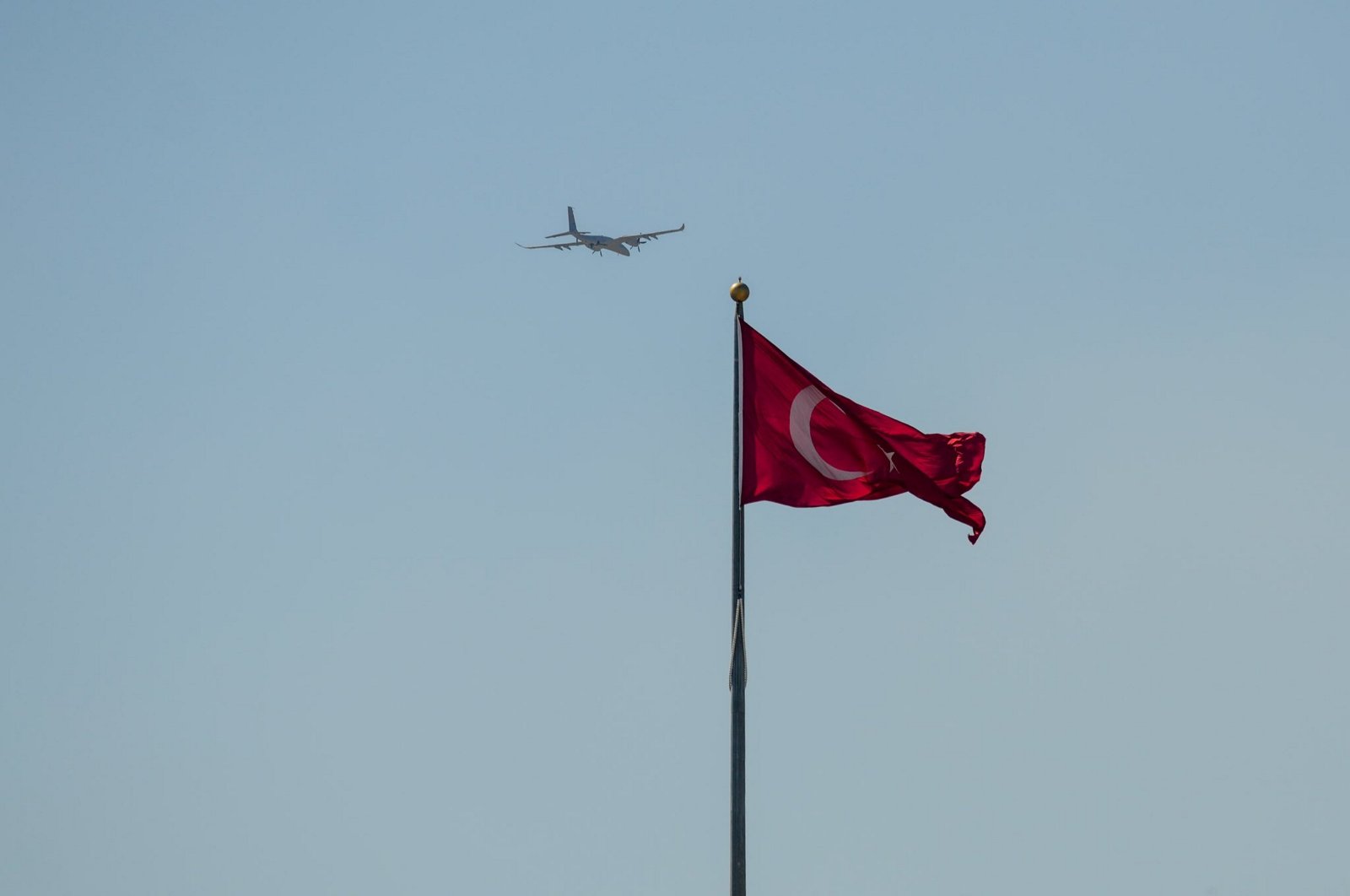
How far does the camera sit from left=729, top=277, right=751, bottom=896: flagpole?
2692cm

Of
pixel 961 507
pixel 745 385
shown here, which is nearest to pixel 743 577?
pixel 745 385

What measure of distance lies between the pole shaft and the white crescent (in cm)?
152

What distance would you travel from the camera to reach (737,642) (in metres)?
28.5

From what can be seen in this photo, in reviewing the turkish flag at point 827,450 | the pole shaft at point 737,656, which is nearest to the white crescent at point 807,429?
the turkish flag at point 827,450

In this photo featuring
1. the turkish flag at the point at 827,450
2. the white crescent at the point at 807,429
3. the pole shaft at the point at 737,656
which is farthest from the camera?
the white crescent at the point at 807,429

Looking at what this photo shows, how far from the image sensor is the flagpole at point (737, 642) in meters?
26.9

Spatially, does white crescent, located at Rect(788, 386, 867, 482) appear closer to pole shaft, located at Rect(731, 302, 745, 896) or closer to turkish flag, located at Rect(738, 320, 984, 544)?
turkish flag, located at Rect(738, 320, 984, 544)

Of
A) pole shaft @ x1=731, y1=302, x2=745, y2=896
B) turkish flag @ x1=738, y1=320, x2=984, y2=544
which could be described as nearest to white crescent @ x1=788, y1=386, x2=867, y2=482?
turkish flag @ x1=738, y1=320, x2=984, y2=544

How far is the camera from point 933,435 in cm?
3209

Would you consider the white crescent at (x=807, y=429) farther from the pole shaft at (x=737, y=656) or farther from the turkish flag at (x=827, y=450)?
the pole shaft at (x=737, y=656)

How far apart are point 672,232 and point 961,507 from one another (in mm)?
73314

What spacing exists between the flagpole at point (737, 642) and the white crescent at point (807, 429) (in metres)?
1.51

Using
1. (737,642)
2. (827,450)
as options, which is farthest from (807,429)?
(737,642)

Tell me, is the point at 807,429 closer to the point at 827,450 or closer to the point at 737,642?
the point at 827,450
